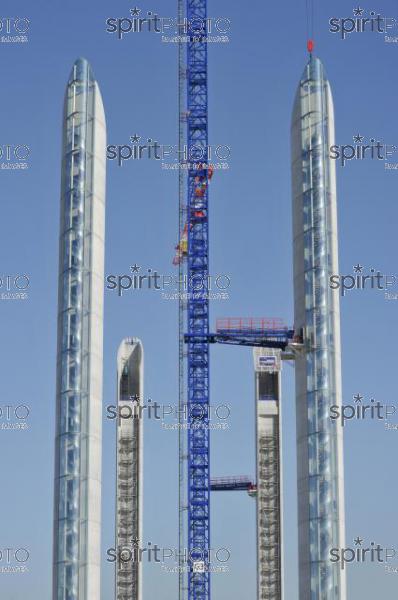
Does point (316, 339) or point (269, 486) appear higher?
point (316, 339)

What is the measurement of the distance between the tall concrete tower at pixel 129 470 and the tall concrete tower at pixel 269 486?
9678 mm

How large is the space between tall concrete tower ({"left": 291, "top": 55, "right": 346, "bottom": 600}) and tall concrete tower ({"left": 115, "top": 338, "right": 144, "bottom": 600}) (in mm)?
32573

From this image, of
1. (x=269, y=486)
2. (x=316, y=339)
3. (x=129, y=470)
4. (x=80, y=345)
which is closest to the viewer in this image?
(x=80, y=345)

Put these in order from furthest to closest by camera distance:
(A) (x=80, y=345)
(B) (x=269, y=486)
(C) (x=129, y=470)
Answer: (B) (x=269, y=486), (C) (x=129, y=470), (A) (x=80, y=345)

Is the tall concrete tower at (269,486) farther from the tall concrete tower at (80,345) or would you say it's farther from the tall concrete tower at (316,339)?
the tall concrete tower at (80,345)

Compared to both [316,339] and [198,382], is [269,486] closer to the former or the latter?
[198,382]

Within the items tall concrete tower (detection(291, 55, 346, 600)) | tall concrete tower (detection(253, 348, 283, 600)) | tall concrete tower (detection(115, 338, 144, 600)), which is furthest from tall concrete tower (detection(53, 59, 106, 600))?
tall concrete tower (detection(253, 348, 283, 600))

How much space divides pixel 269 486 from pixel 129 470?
37.9ft

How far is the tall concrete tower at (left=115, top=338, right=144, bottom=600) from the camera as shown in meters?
109

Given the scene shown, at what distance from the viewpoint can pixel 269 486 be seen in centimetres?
11081

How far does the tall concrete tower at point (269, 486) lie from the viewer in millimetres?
110000

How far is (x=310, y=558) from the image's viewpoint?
242 feet

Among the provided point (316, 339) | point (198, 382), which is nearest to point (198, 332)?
point (198, 382)

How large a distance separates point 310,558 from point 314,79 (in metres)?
27.8
